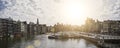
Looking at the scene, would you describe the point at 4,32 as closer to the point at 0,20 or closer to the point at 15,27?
the point at 0,20

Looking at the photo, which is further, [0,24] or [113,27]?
[113,27]

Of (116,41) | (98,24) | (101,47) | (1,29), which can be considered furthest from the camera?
(98,24)

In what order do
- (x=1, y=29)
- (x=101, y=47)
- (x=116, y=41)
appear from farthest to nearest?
(x=1, y=29), (x=116, y=41), (x=101, y=47)

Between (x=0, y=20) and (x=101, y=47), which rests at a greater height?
(x=0, y=20)

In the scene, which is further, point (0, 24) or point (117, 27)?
point (117, 27)

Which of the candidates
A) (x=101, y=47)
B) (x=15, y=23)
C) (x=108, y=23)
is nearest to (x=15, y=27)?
(x=15, y=23)

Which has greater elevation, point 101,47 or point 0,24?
point 0,24

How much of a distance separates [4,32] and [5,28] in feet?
18.6

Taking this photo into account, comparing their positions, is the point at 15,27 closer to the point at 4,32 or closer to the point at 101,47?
the point at 4,32

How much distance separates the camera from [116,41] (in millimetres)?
90250

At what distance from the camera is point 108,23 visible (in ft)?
553

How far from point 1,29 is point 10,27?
13.5m

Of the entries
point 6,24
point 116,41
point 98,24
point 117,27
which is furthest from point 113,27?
point 6,24

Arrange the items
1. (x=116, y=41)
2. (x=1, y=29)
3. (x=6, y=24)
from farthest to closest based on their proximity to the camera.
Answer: (x=6, y=24), (x=1, y=29), (x=116, y=41)
